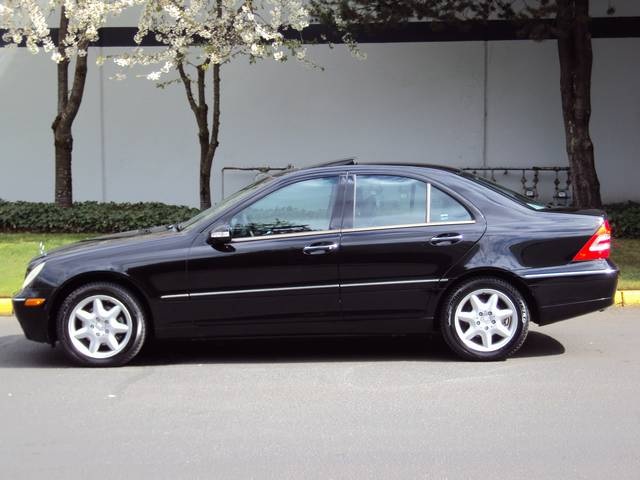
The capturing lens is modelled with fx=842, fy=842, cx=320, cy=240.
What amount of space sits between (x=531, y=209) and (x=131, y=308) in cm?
319

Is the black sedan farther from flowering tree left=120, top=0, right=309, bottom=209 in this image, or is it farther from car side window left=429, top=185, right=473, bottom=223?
flowering tree left=120, top=0, right=309, bottom=209

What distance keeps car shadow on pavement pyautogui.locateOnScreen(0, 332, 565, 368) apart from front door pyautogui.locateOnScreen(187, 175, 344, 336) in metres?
0.46

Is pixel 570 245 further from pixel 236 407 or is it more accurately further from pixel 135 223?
pixel 135 223

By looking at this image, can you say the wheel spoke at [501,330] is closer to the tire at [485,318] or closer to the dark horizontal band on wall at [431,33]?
the tire at [485,318]

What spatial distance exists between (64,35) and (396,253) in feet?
29.9

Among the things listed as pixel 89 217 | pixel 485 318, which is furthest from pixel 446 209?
pixel 89 217

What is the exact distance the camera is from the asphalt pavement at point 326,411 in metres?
4.46

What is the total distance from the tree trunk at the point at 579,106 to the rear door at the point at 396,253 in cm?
712

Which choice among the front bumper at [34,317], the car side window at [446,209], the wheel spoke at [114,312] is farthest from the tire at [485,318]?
the front bumper at [34,317]

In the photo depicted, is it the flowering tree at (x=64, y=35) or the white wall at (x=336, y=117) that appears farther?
Result: the white wall at (x=336, y=117)

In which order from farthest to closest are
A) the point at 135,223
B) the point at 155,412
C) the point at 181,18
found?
1. the point at 135,223
2. the point at 181,18
3. the point at 155,412

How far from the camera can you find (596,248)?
21.3 ft

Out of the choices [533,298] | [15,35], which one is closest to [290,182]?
[533,298]

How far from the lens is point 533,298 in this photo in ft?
21.3
